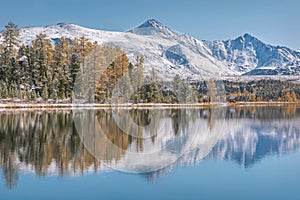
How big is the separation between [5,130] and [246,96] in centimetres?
16480

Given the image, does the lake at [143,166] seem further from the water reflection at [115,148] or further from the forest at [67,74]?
the forest at [67,74]

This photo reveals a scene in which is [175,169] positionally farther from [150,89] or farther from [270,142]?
[150,89]

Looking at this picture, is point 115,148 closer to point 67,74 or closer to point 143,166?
point 143,166

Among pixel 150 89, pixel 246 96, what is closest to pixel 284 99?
pixel 246 96

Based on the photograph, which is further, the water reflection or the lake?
the water reflection

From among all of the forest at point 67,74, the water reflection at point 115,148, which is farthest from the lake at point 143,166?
the forest at point 67,74

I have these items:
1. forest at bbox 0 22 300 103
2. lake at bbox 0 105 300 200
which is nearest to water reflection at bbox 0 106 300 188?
lake at bbox 0 105 300 200

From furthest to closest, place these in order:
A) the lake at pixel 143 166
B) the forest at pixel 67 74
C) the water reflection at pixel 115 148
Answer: the forest at pixel 67 74
the water reflection at pixel 115 148
the lake at pixel 143 166

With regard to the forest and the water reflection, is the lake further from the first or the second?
the forest

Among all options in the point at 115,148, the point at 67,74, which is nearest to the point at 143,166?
the point at 115,148

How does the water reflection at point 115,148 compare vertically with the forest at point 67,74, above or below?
below

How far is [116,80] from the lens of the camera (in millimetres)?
81000

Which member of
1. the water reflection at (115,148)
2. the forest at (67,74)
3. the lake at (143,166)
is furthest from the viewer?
the forest at (67,74)

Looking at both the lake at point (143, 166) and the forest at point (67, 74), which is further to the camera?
the forest at point (67, 74)
